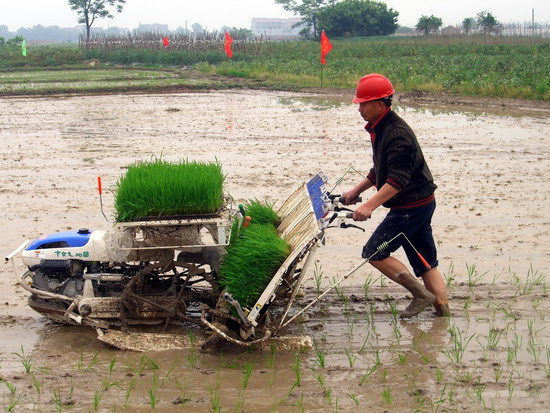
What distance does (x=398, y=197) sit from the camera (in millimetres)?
5250

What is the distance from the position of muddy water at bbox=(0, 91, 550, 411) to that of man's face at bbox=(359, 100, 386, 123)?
1588mm

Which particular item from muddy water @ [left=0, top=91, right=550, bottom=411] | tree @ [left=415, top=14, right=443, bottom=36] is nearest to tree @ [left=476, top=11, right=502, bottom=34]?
tree @ [left=415, top=14, right=443, bottom=36]

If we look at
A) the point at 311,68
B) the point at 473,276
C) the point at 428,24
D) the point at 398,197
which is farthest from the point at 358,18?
the point at 398,197

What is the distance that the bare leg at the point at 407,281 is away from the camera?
17.6 ft

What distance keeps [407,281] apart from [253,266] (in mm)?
1249

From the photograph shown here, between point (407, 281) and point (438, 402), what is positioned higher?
point (407, 281)

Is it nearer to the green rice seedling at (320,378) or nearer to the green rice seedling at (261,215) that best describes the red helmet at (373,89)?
the green rice seedling at (261,215)

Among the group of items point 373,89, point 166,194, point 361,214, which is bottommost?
point 361,214

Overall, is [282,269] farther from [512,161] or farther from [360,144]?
[360,144]

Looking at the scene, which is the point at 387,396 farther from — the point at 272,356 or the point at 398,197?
the point at 398,197

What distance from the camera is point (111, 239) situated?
5273 mm

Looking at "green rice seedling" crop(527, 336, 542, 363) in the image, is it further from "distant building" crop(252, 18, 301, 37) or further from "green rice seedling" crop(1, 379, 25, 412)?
"distant building" crop(252, 18, 301, 37)

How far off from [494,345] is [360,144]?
8.64 meters

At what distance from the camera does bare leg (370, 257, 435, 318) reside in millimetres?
5379
